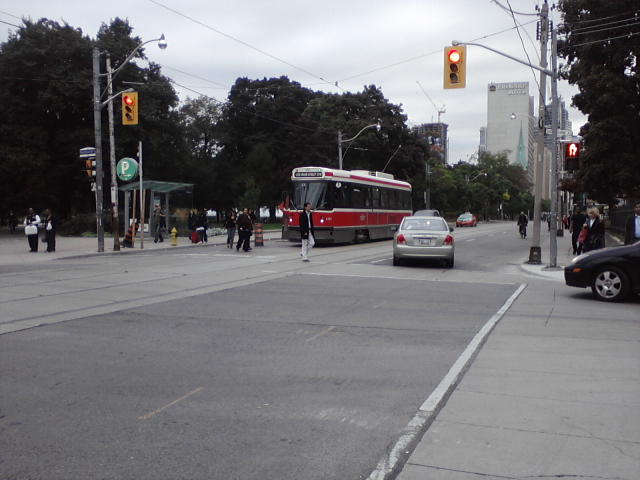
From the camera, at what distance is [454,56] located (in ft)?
54.3

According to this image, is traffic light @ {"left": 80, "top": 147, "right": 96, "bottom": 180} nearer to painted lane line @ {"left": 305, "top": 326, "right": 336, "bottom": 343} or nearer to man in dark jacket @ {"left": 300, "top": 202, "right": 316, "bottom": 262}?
man in dark jacket @ {"left": 300, "top": 202, "right": 316, "bottom": 262}

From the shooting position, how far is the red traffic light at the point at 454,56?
54.2 feet

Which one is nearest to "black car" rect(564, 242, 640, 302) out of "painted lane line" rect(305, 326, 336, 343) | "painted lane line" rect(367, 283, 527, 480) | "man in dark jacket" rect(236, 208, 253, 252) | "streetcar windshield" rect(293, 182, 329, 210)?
"painted lane line" rect(367, 283, 527, 480)

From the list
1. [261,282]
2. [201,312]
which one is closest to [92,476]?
[201,312]

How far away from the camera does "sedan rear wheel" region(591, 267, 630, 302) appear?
11.9 meters

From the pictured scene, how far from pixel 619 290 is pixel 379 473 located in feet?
31.4

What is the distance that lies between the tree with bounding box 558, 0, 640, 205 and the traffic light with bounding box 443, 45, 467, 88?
14.2m

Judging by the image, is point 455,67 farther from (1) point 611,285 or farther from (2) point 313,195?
(2) point 313,195

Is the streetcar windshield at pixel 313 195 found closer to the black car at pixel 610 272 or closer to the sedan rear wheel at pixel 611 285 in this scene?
the black car at pixel 610 272

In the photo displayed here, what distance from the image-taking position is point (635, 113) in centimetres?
2933

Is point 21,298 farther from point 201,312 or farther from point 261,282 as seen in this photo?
point 261,282

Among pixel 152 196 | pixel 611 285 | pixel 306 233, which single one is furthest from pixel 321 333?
pixel 152 196

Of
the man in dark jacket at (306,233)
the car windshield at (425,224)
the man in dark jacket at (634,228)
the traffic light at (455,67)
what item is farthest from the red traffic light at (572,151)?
the man in dark jacket at (306,233)

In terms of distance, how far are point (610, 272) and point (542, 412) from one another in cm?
783
